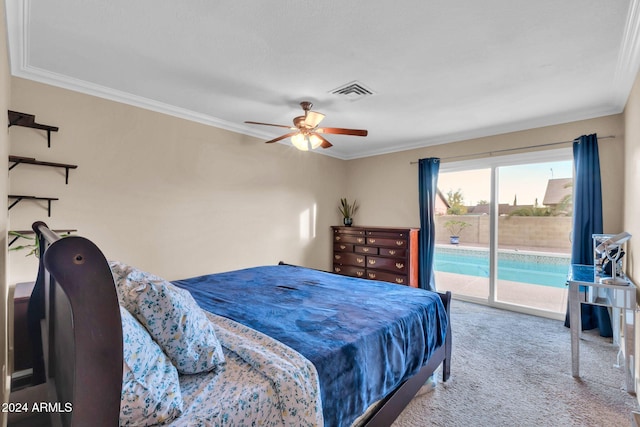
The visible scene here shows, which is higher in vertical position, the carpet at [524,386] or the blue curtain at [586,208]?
the blue curtain at [586,208]

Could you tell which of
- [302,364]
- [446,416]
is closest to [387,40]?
[302,364]

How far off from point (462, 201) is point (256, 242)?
3.30m

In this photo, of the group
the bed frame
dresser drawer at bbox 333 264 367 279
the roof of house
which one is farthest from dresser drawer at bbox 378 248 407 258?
the bed frame

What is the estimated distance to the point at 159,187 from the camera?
10.7 ft

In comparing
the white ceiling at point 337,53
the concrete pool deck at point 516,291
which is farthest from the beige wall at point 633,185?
the concrete pool deck at point 516,291

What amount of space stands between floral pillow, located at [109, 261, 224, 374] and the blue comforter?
42cm

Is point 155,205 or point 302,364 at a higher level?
point 155,205

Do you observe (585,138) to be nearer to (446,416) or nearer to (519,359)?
(519,359)

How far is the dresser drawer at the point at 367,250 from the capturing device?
475 cm

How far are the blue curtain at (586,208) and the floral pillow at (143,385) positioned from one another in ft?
13.8

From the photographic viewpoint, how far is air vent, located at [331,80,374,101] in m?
2.71

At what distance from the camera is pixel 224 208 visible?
152 inches

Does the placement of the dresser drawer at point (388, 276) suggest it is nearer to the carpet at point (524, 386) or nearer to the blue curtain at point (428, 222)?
the blue curtain at point (428, 222)

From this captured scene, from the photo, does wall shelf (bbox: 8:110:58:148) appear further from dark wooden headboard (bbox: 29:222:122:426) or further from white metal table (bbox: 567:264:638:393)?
white metal table (bbox: 567:264:638:393)
